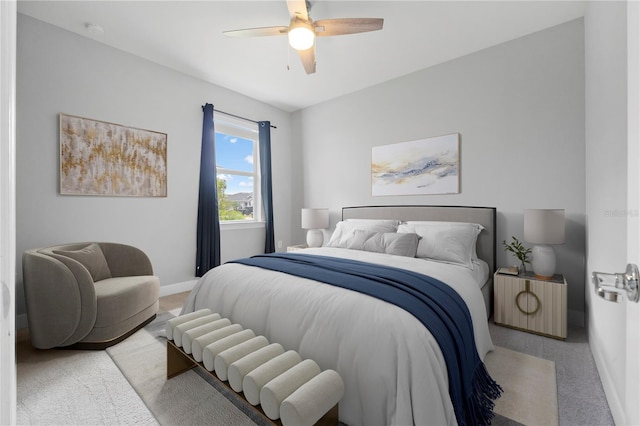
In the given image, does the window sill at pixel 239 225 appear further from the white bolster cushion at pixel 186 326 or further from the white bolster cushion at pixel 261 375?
the white bolster cushion at pixel 261 375

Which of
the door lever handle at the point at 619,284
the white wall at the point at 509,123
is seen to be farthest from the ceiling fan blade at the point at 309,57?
the door lever handle at the point at 619,284

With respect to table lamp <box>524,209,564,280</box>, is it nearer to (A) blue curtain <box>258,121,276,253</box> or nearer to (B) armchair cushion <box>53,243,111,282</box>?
(A) blue curtain <box>258,121,276,253</box>

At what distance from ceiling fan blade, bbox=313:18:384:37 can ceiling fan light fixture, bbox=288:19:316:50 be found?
0.09 metres

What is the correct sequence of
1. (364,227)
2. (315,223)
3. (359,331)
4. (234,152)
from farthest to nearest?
(234,152) → (315,223) → (364,227) → (359,331)

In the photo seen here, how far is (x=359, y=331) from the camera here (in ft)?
4.63

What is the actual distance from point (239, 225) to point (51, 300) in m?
2.44

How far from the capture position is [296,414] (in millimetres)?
1103

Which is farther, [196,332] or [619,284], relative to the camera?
[196,332]

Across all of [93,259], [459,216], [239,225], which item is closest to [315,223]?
[239,225]

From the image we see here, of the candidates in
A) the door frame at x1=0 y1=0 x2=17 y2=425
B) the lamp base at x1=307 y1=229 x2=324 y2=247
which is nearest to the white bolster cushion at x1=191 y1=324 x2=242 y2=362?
the door frame at x1=0 y1=0 x2=17 y2=425

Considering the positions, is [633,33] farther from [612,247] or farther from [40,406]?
[40,406]

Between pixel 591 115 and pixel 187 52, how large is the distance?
3.86 meters

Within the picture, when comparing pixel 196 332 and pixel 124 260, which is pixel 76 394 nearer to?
pixel 196 332

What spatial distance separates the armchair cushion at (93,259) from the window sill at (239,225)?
1604 mm
